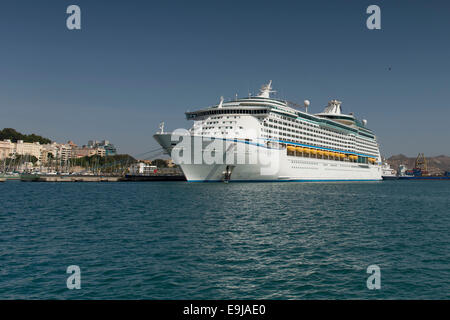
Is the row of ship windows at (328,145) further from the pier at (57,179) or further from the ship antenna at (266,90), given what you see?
the pier at (57,179)

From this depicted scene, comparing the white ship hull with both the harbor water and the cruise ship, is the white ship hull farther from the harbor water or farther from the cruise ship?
the harbor water

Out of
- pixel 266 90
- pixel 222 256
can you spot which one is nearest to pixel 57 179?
pixel 266 90

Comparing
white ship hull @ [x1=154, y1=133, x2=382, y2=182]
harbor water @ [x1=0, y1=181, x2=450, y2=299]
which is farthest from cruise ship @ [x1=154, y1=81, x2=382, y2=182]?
harbor water @ [x1=0, y1=181, x2=450, y2=299]

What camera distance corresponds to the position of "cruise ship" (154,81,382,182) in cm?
5219

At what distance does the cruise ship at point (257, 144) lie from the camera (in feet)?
171

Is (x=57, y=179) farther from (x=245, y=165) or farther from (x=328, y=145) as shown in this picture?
(x=328, y=145)

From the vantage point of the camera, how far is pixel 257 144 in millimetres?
55500

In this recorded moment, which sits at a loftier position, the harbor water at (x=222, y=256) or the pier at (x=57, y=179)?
the pier at (x=57, y=179)

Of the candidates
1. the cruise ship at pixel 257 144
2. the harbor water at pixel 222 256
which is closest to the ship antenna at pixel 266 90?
the cruise ship at pixel 257 144
